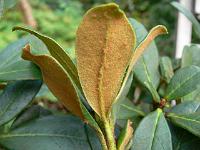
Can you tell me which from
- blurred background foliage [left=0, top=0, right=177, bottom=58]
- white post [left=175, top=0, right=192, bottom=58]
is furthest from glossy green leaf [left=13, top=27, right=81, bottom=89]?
blurred background foliage [left=0, top=0, right=177, bottom=58]

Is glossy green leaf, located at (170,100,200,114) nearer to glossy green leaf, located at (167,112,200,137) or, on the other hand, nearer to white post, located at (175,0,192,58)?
glossy green leaf, located at (167,112,200,137)

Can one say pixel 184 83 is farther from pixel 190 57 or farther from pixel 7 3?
pixel 7 3

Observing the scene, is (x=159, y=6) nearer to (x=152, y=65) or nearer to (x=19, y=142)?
(x=152, y=65)

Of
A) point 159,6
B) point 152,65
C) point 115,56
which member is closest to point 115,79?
point 115,56

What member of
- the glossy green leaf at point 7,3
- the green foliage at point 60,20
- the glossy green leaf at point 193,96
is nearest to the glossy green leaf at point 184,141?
the glossy green leaf at point 193,96

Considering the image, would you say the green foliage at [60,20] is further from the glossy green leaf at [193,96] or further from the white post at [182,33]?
the glossy green leaf at [193,96]

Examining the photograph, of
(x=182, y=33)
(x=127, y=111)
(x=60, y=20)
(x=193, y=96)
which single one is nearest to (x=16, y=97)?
(x=127, y=111)
